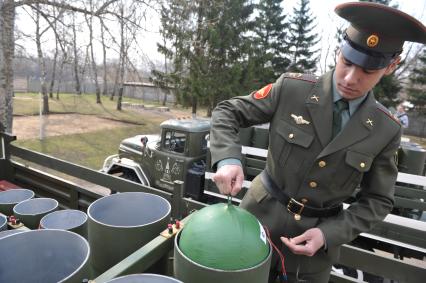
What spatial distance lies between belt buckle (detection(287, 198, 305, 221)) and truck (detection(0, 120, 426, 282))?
543mm

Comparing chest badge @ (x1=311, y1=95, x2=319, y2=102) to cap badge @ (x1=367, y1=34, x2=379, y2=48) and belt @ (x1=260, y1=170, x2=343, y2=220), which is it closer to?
cap badge @ (x1=367, y1=34, x2=379, y2=48)

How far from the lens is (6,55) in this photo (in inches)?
241

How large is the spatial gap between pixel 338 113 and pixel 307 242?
25.0 inches

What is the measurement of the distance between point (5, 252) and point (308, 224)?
4.44 feet

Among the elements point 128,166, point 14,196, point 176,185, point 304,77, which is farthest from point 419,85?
point 14,196

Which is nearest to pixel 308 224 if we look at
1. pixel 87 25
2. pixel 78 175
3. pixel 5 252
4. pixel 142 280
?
pixel 142 280

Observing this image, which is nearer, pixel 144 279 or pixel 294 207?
pixel 144 279

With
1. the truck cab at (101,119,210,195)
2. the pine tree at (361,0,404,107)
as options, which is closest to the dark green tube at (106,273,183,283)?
the truck cab at (101,119,210,195)

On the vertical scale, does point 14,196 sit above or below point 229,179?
below

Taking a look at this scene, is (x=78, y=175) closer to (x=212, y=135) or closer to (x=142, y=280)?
(x=212, y=135)

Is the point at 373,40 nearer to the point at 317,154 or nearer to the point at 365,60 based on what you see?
the point at 365,60

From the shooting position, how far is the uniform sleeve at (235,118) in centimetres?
144

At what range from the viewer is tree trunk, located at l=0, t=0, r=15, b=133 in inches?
232

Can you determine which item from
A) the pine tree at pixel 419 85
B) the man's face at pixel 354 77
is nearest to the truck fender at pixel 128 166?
the man's face at pixel 354 77
